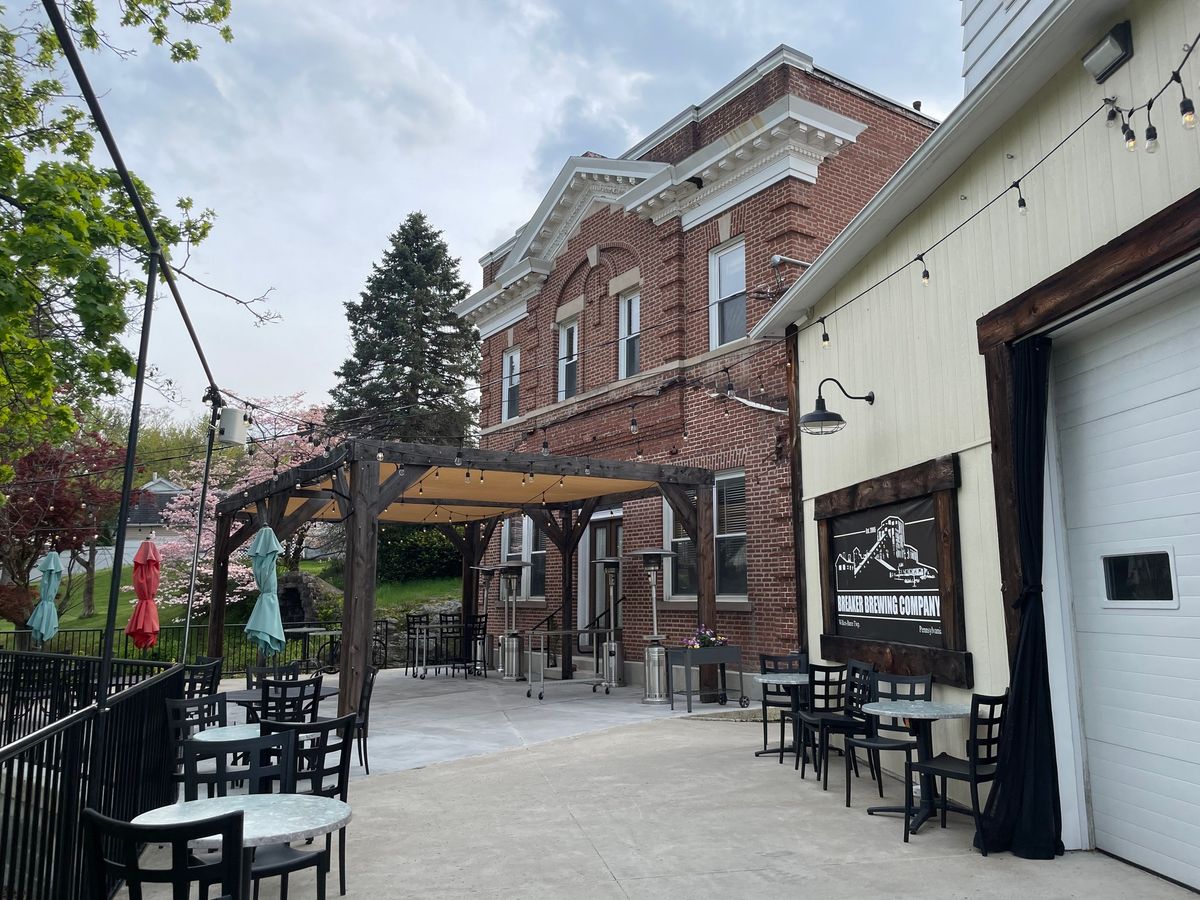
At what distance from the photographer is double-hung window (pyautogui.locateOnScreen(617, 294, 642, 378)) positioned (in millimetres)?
14766

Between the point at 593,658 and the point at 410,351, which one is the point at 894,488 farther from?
the point at 410,351

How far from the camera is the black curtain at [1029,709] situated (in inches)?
193

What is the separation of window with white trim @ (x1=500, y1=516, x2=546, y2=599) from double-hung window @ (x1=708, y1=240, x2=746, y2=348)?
6213 mm

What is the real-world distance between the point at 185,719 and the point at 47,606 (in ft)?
24.1

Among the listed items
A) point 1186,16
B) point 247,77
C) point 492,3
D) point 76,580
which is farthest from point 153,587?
point 76,580

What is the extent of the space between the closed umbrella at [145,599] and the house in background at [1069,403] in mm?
7914

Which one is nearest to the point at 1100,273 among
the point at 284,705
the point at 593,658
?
the point at 284,705

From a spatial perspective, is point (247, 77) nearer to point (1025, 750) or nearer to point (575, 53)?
point (575, 53)

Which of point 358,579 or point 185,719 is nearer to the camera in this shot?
point 185,719

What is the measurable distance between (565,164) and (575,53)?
16.5 ft

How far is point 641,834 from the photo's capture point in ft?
18.1

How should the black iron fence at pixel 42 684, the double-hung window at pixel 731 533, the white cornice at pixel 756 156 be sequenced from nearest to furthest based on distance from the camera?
1. the black iron fence at pixel 42 684
2. the white cornice at pixel 756 156
3. the double-hung window at pixel 731 533

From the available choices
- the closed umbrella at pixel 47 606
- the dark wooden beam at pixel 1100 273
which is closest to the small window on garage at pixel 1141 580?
the dark wooden beam at pixel 1100 273

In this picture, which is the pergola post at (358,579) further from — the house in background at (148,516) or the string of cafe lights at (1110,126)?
the house in background at (148,516)
